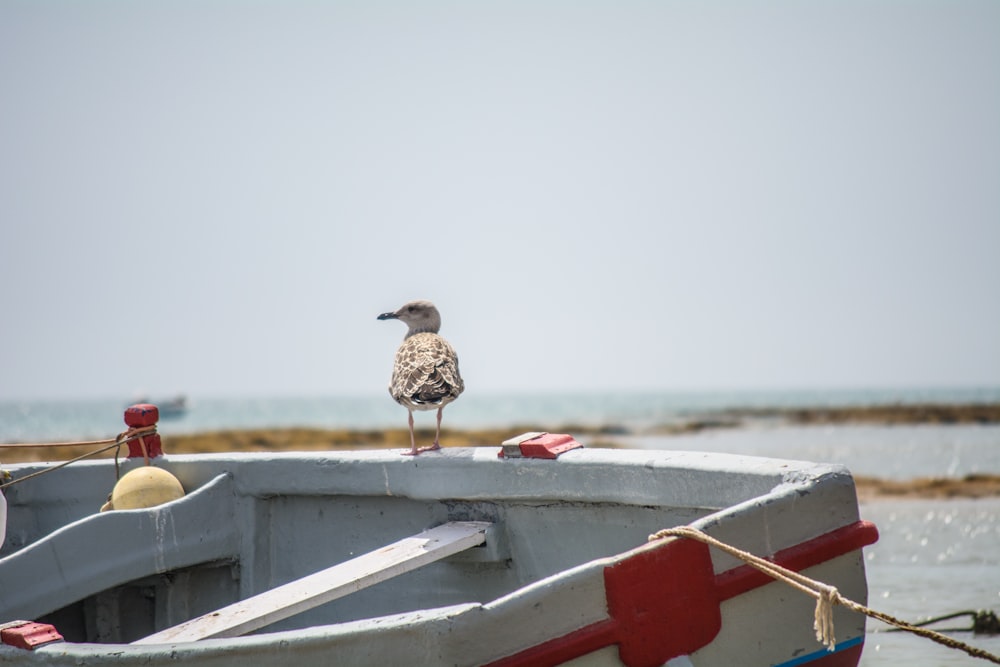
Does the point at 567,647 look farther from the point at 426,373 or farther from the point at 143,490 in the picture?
the point at 143,490

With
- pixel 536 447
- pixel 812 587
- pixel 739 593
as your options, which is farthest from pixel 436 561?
pixel 812 587

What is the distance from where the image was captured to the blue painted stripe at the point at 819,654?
3.62 metres

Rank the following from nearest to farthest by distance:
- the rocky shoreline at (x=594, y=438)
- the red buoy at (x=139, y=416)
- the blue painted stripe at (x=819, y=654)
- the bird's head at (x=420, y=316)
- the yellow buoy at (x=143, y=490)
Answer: the blue painted stripe at (x=819, y=654) < the yellow buoy at (x=143, y=490) < the red buoy at (x=139, y=416) < the bird's head at (x=420, y=316) < the rocky shoreline at (x=594, y=438)

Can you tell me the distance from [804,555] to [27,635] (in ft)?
7.98

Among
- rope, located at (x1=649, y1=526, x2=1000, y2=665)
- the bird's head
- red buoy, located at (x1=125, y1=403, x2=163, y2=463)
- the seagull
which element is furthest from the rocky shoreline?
rope, located at (x1=649, y1=526, x2=1000, y2=665)

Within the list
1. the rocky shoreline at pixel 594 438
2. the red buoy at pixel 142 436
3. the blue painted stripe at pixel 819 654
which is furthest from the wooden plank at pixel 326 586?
the rocky shoreline at pixel 594 438

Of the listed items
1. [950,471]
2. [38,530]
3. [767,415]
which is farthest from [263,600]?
[767,415]

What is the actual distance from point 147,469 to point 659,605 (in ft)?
10.8

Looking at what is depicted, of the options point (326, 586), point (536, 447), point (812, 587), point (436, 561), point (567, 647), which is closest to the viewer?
point (567, 647)

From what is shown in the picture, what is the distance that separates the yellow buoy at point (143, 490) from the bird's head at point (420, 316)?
1653mm

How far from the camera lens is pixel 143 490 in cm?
568

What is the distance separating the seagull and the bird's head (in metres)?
0.39

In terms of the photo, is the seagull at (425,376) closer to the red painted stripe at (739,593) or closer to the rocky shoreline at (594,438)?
the red painted stripe at (739,593)

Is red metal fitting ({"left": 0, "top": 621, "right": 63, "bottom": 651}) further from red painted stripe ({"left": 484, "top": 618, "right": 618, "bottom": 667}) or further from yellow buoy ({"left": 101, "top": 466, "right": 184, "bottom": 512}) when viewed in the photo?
yellow buoy ({"left": 101, "top": 466, "right": 184, "bottom": 512})
